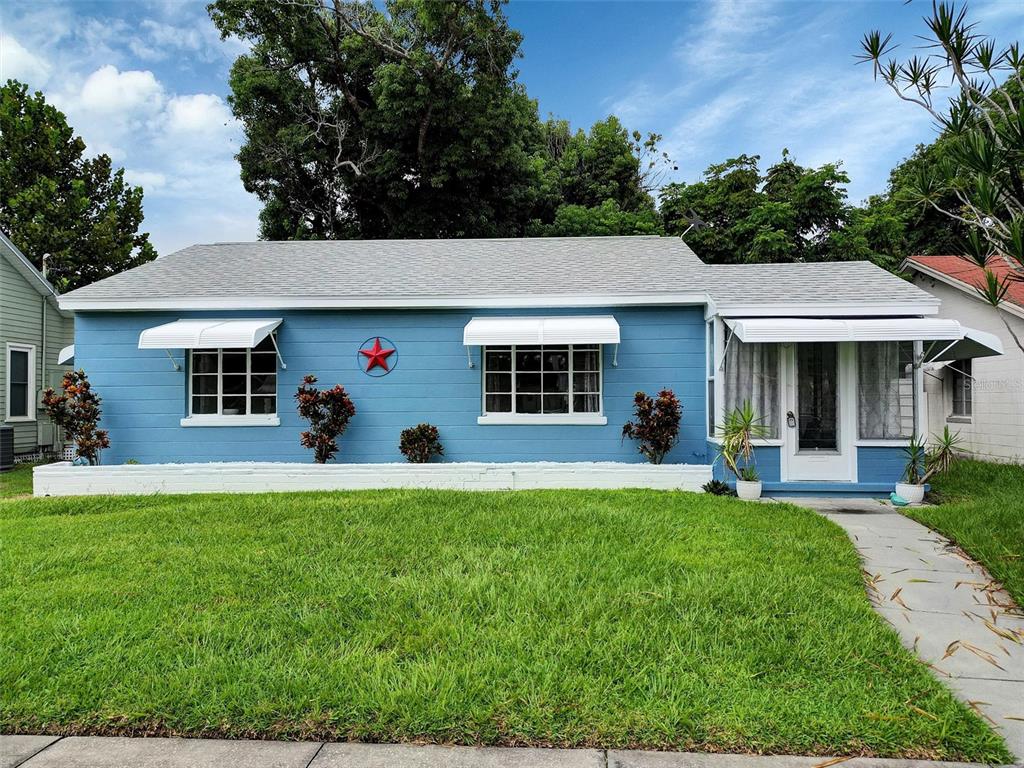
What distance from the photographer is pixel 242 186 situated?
75.2 feet

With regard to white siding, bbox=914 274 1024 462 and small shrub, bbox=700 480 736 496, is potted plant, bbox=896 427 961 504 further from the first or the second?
white siding, bbox=914 274 1024 462

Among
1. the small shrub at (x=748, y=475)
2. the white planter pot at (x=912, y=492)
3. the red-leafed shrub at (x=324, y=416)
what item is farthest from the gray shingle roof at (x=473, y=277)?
the white planter pot at (x=912, y=492)

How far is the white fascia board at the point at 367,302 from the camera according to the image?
31.7 ft

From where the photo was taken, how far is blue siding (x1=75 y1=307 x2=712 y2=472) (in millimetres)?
9898

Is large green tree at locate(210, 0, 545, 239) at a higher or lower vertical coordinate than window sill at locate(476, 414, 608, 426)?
higher

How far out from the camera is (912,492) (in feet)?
27.7

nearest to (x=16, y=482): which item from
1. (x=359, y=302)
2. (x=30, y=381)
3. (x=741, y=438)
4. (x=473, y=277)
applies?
(x=30, y=381)

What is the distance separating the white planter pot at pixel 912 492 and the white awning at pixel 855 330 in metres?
2.18

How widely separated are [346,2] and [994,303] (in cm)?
2305

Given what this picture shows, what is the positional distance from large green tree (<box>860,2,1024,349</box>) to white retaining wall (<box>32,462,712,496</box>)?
15.5 feet

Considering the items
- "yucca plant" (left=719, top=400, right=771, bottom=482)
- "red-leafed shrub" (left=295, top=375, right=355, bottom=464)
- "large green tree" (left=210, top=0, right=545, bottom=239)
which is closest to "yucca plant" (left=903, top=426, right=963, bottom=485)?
"yucca plant" (left=719, top=400, right=771, bottom=482)

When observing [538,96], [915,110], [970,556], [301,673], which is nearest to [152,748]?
[301,673]

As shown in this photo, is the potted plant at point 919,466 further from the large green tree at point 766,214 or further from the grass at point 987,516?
the large green tree at point 766,214

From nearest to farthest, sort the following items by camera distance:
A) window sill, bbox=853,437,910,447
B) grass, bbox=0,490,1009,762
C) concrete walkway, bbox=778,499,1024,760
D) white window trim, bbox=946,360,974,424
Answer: grass, bbox=0,490,1009,762 → concrete walkway, bbox=778,499,1024,760 → window sill, bbox=853,437,910,447 → white window trim, bbox=946,360,974,424
